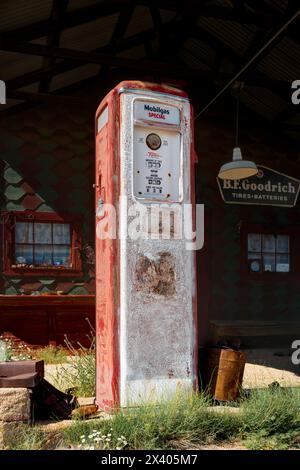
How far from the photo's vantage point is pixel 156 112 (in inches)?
191

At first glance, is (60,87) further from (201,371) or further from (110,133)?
(201,371)

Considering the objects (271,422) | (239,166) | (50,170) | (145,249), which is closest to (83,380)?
(145,249)

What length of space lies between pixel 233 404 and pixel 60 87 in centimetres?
755

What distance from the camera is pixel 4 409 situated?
396cm

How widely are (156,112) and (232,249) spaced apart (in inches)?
255

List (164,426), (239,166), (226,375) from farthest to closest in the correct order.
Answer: (239,166)
(226,375)
(164,426)

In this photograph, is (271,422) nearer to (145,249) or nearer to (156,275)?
(156,275)

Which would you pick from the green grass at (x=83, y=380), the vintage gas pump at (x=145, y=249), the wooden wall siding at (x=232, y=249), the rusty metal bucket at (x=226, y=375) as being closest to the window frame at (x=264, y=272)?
the wooden wall siding at (x=232, y=249)

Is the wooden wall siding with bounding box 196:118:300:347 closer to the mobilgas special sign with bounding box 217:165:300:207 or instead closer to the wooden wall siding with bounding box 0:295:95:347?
the mobilgas special sign with bounding box 217:165:300:207

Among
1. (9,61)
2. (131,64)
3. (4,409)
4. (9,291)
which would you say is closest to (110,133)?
(4,409)

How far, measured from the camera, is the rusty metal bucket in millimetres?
4969

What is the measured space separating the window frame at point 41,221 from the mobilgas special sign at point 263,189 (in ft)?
11.4

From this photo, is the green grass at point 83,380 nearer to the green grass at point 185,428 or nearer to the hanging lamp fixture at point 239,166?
the green grass at point 185,428

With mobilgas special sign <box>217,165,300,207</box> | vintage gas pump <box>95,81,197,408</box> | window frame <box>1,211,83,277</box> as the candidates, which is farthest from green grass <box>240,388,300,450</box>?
mobilgas special sign <box>217,165,300,207</box>
